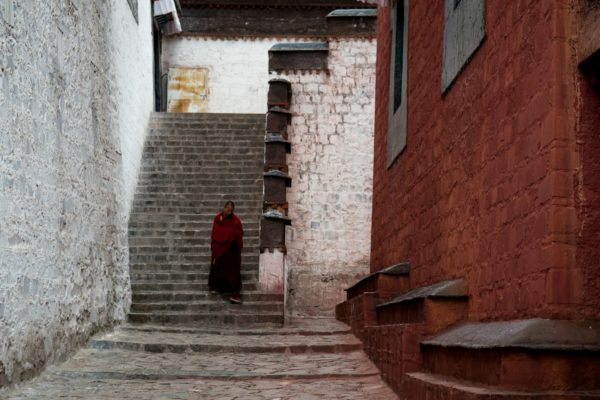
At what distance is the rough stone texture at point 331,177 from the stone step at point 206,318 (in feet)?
10.3

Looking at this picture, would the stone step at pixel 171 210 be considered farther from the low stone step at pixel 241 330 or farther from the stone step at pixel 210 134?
the low stone step at pixel 241 330

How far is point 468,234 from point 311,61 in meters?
9.38

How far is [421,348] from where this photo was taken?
5.55 m

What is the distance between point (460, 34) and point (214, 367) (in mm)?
3598

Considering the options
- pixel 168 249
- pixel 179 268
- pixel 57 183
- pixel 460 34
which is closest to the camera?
pixel 460 34

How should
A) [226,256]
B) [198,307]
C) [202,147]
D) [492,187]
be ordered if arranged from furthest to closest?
1. [202,147]
2. [226,256]
3. [198,307]
4. [492,187]

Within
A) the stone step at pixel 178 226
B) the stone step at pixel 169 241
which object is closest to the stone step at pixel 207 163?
the stone step at pixel 178 226

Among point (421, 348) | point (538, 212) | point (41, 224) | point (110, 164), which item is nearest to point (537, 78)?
point (538, 212)

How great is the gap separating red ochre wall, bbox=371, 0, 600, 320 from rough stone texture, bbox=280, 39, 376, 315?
21.6 feet

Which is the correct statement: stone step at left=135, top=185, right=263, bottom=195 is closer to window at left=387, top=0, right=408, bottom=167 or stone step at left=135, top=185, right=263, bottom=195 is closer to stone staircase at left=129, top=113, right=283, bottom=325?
stone staircase at left=129, top=113, right=283, bottom=325

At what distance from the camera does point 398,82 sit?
8.75 metres

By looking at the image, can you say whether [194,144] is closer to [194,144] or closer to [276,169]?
[194,144]

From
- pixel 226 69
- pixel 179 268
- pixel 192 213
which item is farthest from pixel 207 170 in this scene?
pixel 226 69

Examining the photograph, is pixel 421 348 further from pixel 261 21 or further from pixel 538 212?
pixel 261 21
